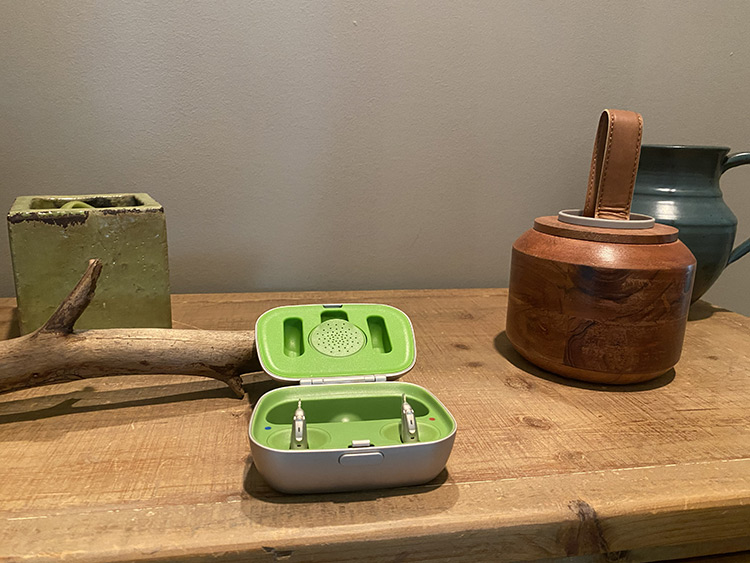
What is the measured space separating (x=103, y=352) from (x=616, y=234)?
20.8 inches

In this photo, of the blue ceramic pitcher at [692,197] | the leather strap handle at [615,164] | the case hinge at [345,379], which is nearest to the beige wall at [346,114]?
the blue ceramic pitcher at [692,197]

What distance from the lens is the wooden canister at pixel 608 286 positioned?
1.88ft

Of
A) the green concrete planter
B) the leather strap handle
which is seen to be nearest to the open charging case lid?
the green concrete planter

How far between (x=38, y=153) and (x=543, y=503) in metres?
0.82

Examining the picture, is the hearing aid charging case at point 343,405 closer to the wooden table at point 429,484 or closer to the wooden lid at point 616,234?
the wooden table at point 429,484

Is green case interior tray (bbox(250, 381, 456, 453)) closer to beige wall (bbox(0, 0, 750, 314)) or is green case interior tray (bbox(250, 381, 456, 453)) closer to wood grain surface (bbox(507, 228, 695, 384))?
wood grain surface (bbox(507, 228, 695, 384))

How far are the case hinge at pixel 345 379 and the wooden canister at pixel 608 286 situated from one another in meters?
0.20

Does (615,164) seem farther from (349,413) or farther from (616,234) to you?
(349,413)

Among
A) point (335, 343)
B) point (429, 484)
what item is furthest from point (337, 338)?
point (429, 484)

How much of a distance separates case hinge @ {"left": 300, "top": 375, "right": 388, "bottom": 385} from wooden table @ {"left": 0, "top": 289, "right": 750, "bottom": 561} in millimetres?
74

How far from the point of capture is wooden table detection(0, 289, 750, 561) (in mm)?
382

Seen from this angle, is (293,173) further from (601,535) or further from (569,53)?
(601,535)

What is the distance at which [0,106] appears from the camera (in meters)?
0.80

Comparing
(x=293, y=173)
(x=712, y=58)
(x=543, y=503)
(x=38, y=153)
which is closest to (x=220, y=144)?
(x=293, y=173)
